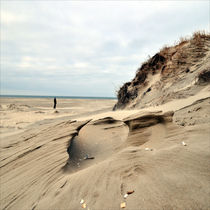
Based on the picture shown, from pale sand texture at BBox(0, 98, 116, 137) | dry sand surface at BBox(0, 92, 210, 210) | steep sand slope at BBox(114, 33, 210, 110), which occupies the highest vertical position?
steep sand slope at BBox(114, 33, 210, 110)

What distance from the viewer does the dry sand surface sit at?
143 cm

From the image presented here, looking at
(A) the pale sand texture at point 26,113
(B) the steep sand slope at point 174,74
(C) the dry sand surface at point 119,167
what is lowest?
(A) the pale sand texture at point 26,113

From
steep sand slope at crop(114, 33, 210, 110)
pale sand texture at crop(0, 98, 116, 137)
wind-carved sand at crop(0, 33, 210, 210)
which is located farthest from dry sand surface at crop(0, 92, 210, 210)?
pale sand texture at crop(0, 98, 116, 137)

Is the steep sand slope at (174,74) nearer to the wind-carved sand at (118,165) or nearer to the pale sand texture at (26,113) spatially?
the wind-carved sand at (118,165)

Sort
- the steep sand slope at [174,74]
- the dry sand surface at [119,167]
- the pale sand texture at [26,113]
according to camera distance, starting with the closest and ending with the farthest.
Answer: the dry sand surface at [119,167] < the steep sand slope at [174,74] < the pale sand texture at [26,113]

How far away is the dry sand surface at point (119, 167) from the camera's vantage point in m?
1.43

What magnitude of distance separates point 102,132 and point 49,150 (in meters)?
1.09

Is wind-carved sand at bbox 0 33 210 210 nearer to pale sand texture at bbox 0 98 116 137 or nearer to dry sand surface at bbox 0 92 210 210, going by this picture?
dry sand surface at bbox 0 92 210 210

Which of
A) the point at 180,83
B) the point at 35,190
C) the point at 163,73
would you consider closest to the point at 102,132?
the point at 35,190

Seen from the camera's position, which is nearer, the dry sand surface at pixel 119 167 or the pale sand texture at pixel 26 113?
the dry sand surface at pixel 119 167

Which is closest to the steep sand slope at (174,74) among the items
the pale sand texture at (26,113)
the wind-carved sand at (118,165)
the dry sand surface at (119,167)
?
the wind-carved sand at (118,165)

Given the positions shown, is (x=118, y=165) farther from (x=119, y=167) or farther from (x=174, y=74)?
(x=174, y=74)

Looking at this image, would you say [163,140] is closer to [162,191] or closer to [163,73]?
[162,191]

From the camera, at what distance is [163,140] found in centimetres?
236
